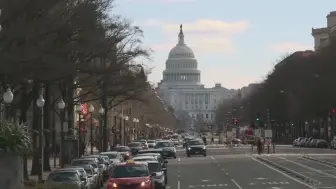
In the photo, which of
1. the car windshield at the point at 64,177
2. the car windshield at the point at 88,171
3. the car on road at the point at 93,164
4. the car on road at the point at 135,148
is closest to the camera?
the car windshield at the point at 64,177

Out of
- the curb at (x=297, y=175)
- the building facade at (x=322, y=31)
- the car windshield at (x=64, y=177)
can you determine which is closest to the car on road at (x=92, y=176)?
the car windshield at (x=64, y=177)

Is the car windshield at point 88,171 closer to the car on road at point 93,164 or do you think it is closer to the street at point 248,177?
the car on road at point 93,164

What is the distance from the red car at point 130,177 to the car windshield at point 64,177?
190cm

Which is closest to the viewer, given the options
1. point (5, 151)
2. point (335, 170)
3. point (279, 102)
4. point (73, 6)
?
point (5, 151)

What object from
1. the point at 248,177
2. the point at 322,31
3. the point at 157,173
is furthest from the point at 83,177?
the point at 322,31

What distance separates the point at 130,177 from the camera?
103 feet

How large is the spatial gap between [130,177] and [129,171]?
2.00ft

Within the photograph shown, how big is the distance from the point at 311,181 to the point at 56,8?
16041 millimetres

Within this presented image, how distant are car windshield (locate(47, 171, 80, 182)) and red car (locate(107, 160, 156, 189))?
6.25ft

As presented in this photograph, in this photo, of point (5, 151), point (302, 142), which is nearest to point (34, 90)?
point (5, 151)

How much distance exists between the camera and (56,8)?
4222 cm

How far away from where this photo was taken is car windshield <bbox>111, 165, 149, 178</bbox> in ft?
104

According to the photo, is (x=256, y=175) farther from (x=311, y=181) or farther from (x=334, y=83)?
(x=334, y=83)

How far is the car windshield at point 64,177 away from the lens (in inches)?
1296
